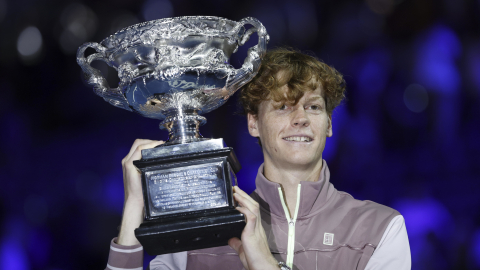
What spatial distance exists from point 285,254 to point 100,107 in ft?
5.33

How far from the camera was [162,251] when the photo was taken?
1354 mm

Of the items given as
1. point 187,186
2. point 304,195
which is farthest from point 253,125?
point 187,186

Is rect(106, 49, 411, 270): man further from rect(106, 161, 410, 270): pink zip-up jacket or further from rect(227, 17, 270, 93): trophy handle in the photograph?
rect(227, 17, 270, 93): trophy handle

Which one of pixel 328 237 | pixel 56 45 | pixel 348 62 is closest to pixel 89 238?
pixel 56 45

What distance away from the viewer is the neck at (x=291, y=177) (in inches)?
65.7

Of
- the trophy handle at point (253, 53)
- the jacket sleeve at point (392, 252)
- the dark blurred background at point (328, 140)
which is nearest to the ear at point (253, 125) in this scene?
the trophy handle at point (253, 53)

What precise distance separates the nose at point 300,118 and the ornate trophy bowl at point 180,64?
11.2 inches

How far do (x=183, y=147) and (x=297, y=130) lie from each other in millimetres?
487

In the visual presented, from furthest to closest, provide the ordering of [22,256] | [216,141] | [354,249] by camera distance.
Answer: [22,256], [354,249], [216,141]

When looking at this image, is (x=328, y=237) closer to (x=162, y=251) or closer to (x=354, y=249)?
(x=354, y=249)

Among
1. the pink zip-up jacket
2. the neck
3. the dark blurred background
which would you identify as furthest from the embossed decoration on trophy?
the dark blurred background

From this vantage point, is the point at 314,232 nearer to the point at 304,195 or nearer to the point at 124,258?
the point at 304,195

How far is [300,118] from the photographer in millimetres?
1583

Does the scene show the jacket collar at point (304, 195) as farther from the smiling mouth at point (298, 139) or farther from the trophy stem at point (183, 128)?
the trophy stem at point (183, 128)
